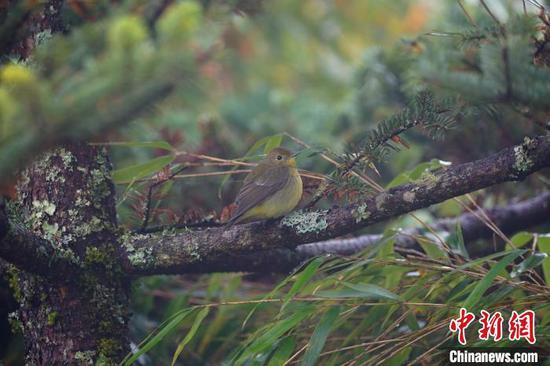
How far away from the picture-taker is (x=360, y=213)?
8.95ft

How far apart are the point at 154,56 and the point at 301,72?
802 cm

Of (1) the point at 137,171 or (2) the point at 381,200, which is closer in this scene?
(2) the point at 381,200

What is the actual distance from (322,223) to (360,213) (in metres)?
0.17

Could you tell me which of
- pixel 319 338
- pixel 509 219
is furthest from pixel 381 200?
pixel 509 219

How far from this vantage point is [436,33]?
3461 millimetres

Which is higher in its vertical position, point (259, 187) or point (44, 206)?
point (44, 206)

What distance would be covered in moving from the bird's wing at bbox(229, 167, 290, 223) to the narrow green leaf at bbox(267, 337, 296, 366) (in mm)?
732

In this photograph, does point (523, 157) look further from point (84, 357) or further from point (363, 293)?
point (84, 357)

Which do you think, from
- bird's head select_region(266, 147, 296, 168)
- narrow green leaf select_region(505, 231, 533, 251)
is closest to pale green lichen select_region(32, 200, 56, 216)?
bird's head select_region(266, 147, 296, 168)

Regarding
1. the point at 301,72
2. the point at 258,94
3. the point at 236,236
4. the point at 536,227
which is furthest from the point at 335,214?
the point at 301,72

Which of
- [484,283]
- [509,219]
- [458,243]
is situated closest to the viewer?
[484,283]

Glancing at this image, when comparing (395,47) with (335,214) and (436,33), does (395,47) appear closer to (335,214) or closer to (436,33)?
(436,33)

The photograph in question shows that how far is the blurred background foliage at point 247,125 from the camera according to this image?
167 centimetres

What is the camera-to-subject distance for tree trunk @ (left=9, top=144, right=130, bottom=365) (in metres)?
2.76
